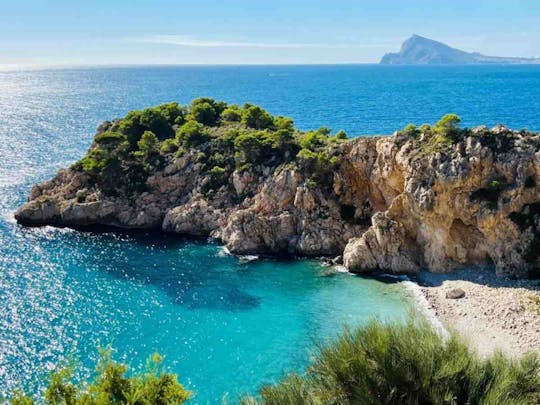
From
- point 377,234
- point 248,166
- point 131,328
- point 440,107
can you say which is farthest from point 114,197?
point 440,107

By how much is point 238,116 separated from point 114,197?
20265 mm

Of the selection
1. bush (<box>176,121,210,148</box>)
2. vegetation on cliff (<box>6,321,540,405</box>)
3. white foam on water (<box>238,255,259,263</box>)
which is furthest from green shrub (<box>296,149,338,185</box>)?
vegetation on cliff (<box>6,321,540,405</box>)

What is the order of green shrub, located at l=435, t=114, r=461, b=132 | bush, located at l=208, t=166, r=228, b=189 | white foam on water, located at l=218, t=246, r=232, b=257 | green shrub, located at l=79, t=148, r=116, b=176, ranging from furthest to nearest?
green shrub, located at l=79, t=148, r=116, b=176 < bush, located at l=208, t=166, r=228, b=189 < white foam on water, located at l=218, t=246, r=232, b=257 < green shrub, located at l=435, t=114, r=461, b=132

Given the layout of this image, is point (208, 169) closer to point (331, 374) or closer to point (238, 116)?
point (238, 116)

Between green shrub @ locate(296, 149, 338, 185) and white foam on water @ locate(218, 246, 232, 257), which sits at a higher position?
green shrub @ locate(296, 149, 338, 185)

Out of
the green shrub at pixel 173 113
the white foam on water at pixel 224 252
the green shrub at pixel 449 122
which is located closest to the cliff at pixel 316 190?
the green shrub at pixel 449 122

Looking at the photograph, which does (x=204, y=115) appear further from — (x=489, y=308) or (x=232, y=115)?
(x=489, y=308)

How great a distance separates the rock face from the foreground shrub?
73.7 ft

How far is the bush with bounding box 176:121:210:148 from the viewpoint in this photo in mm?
60094

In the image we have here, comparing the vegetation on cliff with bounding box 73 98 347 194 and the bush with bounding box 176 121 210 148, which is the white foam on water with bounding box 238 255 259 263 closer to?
the vegetation on cliff with bounding box 73 98 347 194

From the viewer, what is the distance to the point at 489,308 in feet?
117

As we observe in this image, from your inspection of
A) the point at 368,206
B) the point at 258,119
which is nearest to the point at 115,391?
the point at 368,206

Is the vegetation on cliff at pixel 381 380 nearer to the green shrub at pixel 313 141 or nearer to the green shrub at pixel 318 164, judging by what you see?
the green shrub at pixel 318 164

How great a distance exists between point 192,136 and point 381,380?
46.3 m
